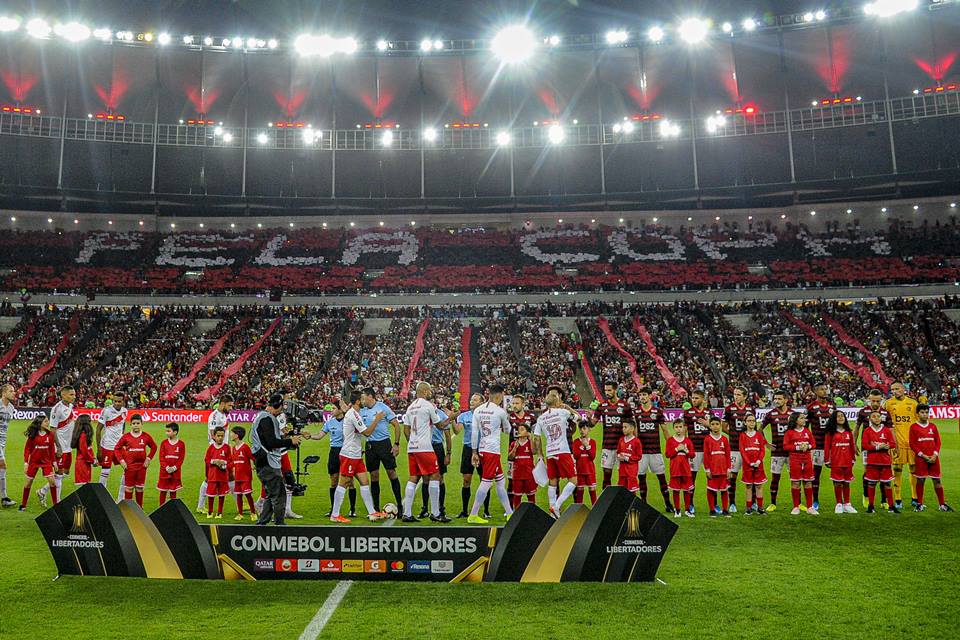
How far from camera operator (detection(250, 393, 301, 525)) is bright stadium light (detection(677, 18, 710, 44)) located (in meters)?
46.5

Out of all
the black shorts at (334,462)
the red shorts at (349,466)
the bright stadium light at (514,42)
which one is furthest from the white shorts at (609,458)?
the bright stadium light at (514,42)

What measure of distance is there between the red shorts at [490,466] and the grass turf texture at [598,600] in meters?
2.90

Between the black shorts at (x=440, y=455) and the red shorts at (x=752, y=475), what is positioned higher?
the black shorts at (x=440, y=455)

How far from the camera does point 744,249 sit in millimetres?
50250

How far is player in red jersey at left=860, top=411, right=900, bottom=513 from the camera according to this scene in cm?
1141

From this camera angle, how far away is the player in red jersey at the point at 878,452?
11406 millimetres

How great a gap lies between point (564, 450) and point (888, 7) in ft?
162

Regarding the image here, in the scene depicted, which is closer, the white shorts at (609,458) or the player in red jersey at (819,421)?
the white shorts at (609,458)

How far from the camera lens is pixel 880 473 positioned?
11492mm

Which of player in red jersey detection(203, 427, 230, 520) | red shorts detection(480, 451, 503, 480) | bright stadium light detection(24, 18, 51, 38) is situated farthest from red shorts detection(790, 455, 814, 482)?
bright stadium light detection(24, 18, 51, 38)

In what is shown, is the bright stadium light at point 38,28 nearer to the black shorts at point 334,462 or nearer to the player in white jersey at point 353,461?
the black shorts at point 334,462

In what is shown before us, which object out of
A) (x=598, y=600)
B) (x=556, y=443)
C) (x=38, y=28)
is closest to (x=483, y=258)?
(x=38, y=28)

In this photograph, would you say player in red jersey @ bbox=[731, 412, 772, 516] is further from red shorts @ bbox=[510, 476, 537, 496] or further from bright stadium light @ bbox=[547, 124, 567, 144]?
bright stadium light @ bbox=[547, 124, 567, 144]

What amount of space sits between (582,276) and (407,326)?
1408 centimetres
